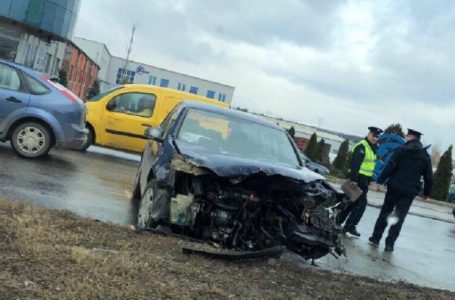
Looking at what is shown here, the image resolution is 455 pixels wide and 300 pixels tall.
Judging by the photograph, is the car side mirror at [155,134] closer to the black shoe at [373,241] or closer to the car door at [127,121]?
the black shoe at [373,241]

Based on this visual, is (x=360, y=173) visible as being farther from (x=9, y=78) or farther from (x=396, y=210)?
(x=9, y=78)

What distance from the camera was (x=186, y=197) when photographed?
6.12 m

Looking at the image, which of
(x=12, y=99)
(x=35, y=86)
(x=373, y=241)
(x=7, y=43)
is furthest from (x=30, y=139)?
(x=7, y=43)

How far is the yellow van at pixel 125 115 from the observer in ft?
45.2

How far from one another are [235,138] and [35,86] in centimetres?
492

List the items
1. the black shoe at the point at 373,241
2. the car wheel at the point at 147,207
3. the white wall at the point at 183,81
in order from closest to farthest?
the car wheel at the point at 147,207 < the black shoe at the point at 373,241 < the white wall at the point at 183,81

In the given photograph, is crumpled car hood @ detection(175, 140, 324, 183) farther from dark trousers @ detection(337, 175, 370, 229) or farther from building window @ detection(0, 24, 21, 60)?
building window @ detection(0, 24, 21, 60)

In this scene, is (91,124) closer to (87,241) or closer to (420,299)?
(87,241)

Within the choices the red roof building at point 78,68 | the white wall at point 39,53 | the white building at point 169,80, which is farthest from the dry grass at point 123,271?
the white building at point 169,80

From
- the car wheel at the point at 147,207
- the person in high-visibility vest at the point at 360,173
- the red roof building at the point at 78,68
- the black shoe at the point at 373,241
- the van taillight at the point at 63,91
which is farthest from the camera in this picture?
the red roof building at the point at 78,68

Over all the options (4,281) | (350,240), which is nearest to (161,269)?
(4,281)

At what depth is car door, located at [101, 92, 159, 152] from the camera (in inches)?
542

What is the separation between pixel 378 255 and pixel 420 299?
335 cm

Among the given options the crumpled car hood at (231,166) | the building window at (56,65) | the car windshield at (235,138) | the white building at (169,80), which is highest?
the white building at (169,80)
